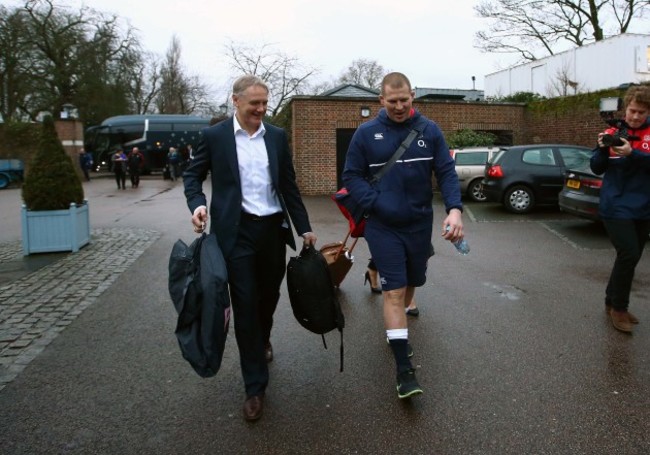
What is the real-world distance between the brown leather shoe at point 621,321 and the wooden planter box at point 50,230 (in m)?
7.50

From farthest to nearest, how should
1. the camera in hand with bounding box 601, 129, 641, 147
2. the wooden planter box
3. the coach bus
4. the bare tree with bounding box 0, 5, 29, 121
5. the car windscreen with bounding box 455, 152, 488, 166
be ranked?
the coach bus → the bare tree with bounding box 0, 5, 29, 121 → the car windscreen with bounding box 455, 152, 488, 166 → the wooden planter box → the camera in hand with bounding box 601, 129, 641, 147

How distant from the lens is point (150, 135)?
117ft

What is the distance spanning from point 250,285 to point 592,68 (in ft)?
86.2

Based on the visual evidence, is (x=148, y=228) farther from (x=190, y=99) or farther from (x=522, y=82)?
(x=190, y=99)

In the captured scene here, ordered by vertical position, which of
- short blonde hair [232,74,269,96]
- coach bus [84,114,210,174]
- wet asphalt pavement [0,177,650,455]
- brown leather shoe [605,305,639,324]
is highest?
coach bus [84,114,210,174]

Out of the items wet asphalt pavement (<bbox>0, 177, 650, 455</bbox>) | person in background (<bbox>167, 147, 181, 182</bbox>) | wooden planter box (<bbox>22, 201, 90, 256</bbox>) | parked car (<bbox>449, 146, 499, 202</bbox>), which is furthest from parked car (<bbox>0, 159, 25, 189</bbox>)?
wet asphalt pavement (<bbox>0, 177, 650, 455</bbox>)

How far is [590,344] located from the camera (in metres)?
4.25

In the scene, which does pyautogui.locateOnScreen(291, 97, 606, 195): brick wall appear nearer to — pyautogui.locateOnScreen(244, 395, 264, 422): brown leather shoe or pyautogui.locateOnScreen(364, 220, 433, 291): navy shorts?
pyautogui.locateOnScreen(364, 220, 433, 291): navy shorts

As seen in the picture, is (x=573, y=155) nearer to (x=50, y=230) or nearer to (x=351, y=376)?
(x=351, y=376)

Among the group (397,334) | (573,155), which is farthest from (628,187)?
(573,155)

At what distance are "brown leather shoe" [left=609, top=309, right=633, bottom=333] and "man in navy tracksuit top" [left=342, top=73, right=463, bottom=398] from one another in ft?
7.14

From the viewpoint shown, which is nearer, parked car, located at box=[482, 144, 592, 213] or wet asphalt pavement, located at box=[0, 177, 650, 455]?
wet asphalt pavement, located at box=[0, 177, 650, 455]

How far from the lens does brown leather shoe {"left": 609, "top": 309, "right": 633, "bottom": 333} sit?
4.50 m

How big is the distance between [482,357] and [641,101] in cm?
236
